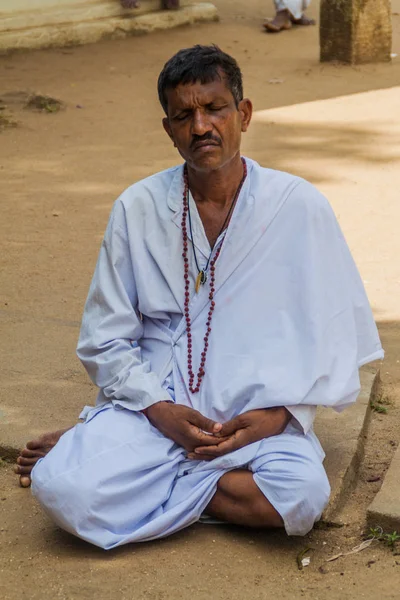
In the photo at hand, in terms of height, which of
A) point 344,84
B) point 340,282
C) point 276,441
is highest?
point 340,282

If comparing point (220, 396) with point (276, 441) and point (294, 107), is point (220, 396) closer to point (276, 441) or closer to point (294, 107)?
point (276, 441)

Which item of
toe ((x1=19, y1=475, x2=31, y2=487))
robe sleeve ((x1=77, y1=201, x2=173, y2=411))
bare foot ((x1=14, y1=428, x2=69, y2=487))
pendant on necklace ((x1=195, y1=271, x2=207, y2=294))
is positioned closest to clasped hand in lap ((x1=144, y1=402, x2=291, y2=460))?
robe sleeve ((x1=77, y1=201, x2=173, y2=411))

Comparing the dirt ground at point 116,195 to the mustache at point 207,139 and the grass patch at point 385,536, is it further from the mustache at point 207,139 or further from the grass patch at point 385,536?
the mustache at point 207,139

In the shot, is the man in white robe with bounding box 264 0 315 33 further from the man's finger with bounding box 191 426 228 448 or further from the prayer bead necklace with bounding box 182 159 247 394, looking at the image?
the man's finger with bounding box 191 426 228 448

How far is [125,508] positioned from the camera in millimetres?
2936

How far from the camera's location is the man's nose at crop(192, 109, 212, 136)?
2.97 m

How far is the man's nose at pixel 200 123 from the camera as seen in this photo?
9.74ft

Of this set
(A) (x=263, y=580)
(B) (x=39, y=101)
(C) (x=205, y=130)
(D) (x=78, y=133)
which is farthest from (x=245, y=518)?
(B) (x=39, y=101)

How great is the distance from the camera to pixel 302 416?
2982mm

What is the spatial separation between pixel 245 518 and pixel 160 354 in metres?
0.58

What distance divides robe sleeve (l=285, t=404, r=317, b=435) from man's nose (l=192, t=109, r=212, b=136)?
0.86 m

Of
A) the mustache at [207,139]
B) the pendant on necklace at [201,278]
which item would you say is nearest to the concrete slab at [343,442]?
the pendant on necklace at [201,278]

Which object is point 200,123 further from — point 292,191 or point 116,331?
point 116,331

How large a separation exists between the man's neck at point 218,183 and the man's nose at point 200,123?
0.18m
